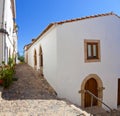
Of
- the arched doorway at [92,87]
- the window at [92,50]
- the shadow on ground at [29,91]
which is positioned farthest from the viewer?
the window at [92,50]

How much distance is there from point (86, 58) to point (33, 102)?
4811 millimetres

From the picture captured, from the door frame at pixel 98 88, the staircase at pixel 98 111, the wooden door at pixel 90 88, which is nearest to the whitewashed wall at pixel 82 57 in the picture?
the door frame at pixel 98 88

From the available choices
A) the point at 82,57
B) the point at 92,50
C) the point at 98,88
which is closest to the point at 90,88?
the point at 98,88

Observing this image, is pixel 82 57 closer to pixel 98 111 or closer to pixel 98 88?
pixel 98 88

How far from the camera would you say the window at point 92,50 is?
1203cm

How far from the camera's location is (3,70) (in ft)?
36.7

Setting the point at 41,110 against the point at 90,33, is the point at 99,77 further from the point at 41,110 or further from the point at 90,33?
the point at 41,110

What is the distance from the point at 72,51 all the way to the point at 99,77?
111 inches

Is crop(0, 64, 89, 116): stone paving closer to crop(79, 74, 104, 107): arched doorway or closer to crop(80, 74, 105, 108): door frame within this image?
crop(80, 74, 105, 108): door frame

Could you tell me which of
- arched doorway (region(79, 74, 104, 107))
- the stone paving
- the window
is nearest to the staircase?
arched doorway (region(79, 74, 104, 107))

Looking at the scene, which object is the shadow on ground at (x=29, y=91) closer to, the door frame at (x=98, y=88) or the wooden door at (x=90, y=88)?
the door frame at (x=98, y=88)

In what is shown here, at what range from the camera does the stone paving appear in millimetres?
7551

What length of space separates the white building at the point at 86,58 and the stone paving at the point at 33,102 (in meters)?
1.11

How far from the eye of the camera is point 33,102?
905 centimetres
